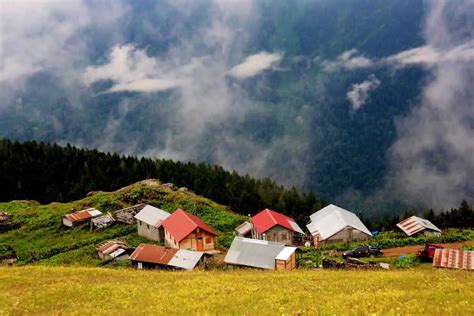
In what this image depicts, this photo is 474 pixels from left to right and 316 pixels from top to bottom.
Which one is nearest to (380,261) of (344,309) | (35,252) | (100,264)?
(100,264)

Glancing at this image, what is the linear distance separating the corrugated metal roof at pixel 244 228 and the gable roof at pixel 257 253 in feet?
100

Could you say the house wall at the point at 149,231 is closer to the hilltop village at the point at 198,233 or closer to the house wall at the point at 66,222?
the hilltop village at the point at 198,233

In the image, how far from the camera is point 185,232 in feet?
267

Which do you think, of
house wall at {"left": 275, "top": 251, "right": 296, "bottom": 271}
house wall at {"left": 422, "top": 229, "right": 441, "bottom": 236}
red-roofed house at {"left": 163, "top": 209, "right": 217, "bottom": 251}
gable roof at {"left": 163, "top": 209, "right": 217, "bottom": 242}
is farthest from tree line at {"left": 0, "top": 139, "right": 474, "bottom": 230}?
house wall at {"left": 275, "top": 251, "right": 296, "bottom": 271}

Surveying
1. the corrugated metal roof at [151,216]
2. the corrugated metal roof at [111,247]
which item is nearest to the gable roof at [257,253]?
the corrugated metal roof at [111,247]

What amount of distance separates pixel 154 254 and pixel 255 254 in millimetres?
15027

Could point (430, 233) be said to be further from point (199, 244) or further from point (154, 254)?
point (154, 254)

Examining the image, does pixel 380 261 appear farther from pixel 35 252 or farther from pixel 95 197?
pixel 95 197

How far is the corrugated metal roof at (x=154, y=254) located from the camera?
65.1 metres

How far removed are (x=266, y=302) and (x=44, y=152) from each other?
13236 cm

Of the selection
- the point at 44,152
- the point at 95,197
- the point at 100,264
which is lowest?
the point at 100,264

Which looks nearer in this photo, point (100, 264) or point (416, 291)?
point (416, 291)

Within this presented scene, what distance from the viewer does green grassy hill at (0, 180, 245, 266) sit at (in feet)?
261

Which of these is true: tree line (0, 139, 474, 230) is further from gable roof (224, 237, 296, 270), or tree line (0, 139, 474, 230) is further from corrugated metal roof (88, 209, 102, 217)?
gable roof (224, 237, 296, 270)
